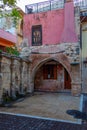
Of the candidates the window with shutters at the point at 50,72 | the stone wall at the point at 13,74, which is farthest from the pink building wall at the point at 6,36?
the window with shutters at the point at 50,72

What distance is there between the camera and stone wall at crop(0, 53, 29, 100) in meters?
10.2

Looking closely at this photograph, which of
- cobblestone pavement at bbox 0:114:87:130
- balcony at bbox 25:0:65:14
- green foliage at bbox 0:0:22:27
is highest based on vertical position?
balcony at bbox 25:0:65:14

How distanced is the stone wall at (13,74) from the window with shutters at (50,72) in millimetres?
2897

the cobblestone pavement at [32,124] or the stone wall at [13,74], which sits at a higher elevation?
the stone wall at [13,74]

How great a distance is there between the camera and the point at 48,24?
14.8 m

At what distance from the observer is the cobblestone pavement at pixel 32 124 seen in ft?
18.7

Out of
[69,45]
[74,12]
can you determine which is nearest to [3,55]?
[69,45]

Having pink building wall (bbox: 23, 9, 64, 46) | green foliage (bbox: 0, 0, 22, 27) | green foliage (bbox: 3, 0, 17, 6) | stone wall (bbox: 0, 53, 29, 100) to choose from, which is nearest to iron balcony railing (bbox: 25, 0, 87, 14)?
Answer: pink building wall (bbox: 23, 9, 64, 46)

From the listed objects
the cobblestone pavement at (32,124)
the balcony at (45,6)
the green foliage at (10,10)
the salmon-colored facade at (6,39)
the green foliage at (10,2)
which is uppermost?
the balcony at (45,6)

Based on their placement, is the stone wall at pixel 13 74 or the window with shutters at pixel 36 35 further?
the window with shutters at pixel 36 35

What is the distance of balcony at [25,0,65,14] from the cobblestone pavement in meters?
11.1

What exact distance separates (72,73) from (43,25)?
4.89m

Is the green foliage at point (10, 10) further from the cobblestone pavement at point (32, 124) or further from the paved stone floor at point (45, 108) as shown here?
the paved stone floor at point (45, 108)

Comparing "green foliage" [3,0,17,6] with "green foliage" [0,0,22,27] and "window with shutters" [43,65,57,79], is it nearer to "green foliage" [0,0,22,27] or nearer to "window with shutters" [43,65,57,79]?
"green foliage" [0,0,22,27]
